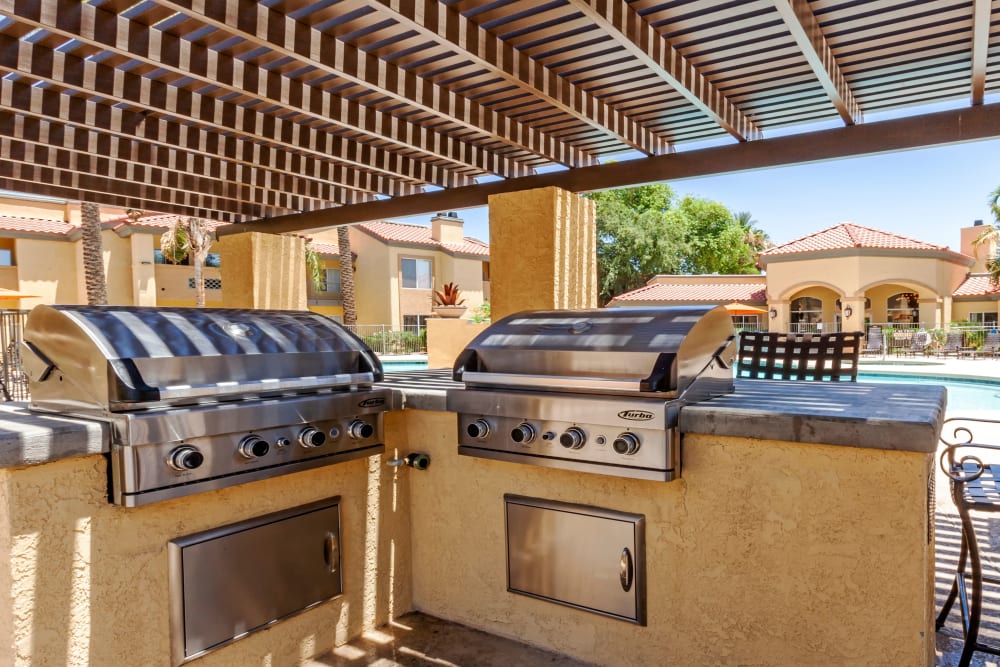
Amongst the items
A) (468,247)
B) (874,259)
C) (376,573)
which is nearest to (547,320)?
(376,573)

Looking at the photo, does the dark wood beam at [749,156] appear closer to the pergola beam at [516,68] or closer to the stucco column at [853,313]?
the pergola beam at [516,68]

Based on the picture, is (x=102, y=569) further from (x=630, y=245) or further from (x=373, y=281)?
(x=630, y=245)

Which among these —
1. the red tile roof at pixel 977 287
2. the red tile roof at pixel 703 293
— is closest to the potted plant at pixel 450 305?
the red tile roof at pixel 703 293

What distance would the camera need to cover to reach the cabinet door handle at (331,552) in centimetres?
293

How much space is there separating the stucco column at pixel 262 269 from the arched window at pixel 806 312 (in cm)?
2166

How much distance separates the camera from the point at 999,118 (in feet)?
15.9

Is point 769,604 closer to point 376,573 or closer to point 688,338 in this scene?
point 688,338

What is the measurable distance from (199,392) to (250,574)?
0.79 metres

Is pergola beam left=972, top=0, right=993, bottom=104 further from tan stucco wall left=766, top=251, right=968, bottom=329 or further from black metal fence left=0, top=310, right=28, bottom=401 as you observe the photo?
tan stucco wall left=766, top=251, right=968, bottom=329

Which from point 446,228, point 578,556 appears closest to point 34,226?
point 446,228

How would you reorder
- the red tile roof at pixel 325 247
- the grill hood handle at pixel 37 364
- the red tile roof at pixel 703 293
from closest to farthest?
the grill hood handle at pixel 37 364 < the red tile roof at pixel 703 293 < the red tile roof at pixel 325 247

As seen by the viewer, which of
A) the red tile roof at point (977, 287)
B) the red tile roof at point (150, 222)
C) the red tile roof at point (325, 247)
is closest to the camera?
the red tile roof at point (150, 222)

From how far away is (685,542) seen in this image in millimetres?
2492

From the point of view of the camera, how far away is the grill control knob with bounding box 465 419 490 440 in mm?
2795
